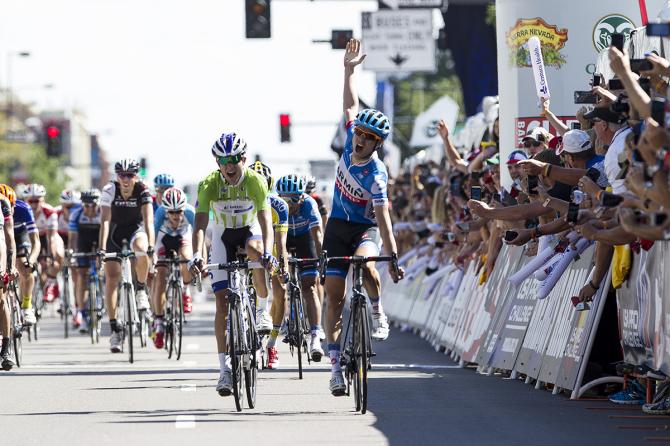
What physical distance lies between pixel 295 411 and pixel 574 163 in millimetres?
3297

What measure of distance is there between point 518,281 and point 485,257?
3457mm

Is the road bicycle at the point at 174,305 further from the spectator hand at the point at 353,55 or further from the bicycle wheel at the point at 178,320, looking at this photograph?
the spectator hand at the point at 353,55

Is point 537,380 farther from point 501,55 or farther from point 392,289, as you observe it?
point 392,289

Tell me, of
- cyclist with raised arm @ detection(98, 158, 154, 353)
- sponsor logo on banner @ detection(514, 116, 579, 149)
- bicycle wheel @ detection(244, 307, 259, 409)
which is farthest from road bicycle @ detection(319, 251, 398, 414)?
cyclist with raised arm @ detection(98, 158, 154, 353)

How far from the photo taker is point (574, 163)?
50.4 ft

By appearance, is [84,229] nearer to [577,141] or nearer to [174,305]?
[174,305]

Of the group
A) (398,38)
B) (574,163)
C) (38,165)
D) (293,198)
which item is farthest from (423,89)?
(574,163)

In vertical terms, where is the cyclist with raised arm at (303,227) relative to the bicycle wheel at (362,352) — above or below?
above

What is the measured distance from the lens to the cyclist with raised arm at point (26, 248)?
2109 cm

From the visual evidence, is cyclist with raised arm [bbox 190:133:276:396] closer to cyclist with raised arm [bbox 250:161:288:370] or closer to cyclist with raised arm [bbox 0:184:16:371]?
cyclist with raised arm [bbox 250:161:288:370]

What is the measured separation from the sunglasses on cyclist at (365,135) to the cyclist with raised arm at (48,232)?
13503 millimetres

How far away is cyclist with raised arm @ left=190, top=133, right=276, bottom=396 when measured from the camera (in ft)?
47.3

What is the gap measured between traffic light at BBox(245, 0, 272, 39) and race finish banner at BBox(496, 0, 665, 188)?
978cm

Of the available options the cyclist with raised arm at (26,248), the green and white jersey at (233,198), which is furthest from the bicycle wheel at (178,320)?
the green and white jersey at (233,198)
